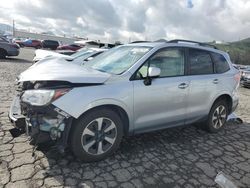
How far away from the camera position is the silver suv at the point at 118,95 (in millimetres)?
3461

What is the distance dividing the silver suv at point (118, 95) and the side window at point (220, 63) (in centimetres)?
3

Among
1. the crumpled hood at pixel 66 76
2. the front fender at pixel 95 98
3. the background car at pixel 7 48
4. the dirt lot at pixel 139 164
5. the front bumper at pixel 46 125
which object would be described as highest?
the background car at pixel 7 48

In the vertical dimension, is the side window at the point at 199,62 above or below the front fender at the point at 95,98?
above

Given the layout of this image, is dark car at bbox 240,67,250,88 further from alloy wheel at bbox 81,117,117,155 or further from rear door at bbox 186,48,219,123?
alloy wheel at bbox 81,117,117,155

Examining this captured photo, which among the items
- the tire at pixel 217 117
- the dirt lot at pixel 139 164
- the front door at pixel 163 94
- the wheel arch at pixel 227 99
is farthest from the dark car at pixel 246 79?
the front door at pixel 163 94

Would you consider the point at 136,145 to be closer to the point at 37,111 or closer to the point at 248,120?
the point at 37,111

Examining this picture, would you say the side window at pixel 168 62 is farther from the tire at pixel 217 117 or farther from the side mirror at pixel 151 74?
the tire at pixel 217 117

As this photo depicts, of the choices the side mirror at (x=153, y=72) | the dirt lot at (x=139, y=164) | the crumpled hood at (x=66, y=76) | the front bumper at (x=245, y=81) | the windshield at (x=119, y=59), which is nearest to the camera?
the dirt lot at (x=139, y=164)

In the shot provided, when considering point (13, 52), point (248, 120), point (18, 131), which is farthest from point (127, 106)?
point (13, 52)

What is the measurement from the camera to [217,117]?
18.4 ft

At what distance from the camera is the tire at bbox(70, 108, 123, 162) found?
11.7 feet

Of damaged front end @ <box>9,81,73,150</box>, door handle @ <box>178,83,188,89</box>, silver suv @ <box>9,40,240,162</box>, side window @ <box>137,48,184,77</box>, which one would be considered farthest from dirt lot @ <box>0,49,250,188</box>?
side window @ <box>137,48,184,77</box>

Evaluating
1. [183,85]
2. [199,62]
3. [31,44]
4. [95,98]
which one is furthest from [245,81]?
[31,44]

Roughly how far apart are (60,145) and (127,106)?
1095 millimetres
